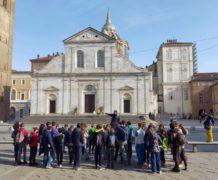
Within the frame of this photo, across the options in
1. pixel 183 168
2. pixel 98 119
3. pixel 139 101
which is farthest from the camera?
pixel 139 101

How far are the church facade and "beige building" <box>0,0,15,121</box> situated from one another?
9250mm

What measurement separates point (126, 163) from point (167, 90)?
52436 millimetres

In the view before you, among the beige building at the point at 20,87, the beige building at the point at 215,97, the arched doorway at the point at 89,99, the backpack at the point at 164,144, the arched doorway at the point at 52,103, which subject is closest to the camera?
the backpack at the point at 164,144

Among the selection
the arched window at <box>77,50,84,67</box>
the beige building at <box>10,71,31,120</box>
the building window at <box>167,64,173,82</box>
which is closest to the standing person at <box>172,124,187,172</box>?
the arched window at <box>77,50,84,67</box>

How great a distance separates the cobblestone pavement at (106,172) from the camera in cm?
801

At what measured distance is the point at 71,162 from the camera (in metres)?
10.4

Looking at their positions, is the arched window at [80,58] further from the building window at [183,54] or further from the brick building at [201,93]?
the building window at [183,54]

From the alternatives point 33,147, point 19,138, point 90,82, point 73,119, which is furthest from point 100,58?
point 33,147

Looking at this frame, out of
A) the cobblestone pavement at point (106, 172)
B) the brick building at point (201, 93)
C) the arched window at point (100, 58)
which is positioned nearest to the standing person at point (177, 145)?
the cobblestone pavement at point (106, 172)

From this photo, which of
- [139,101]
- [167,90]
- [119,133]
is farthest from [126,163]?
[167,90]

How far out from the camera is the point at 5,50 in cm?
4628

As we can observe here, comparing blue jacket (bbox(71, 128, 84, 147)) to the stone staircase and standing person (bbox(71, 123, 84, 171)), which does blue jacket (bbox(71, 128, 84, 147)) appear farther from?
the stone staircase

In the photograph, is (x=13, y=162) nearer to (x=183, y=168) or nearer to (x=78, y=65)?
(x=183, y=168)

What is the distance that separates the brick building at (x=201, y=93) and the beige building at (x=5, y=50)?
118ft
